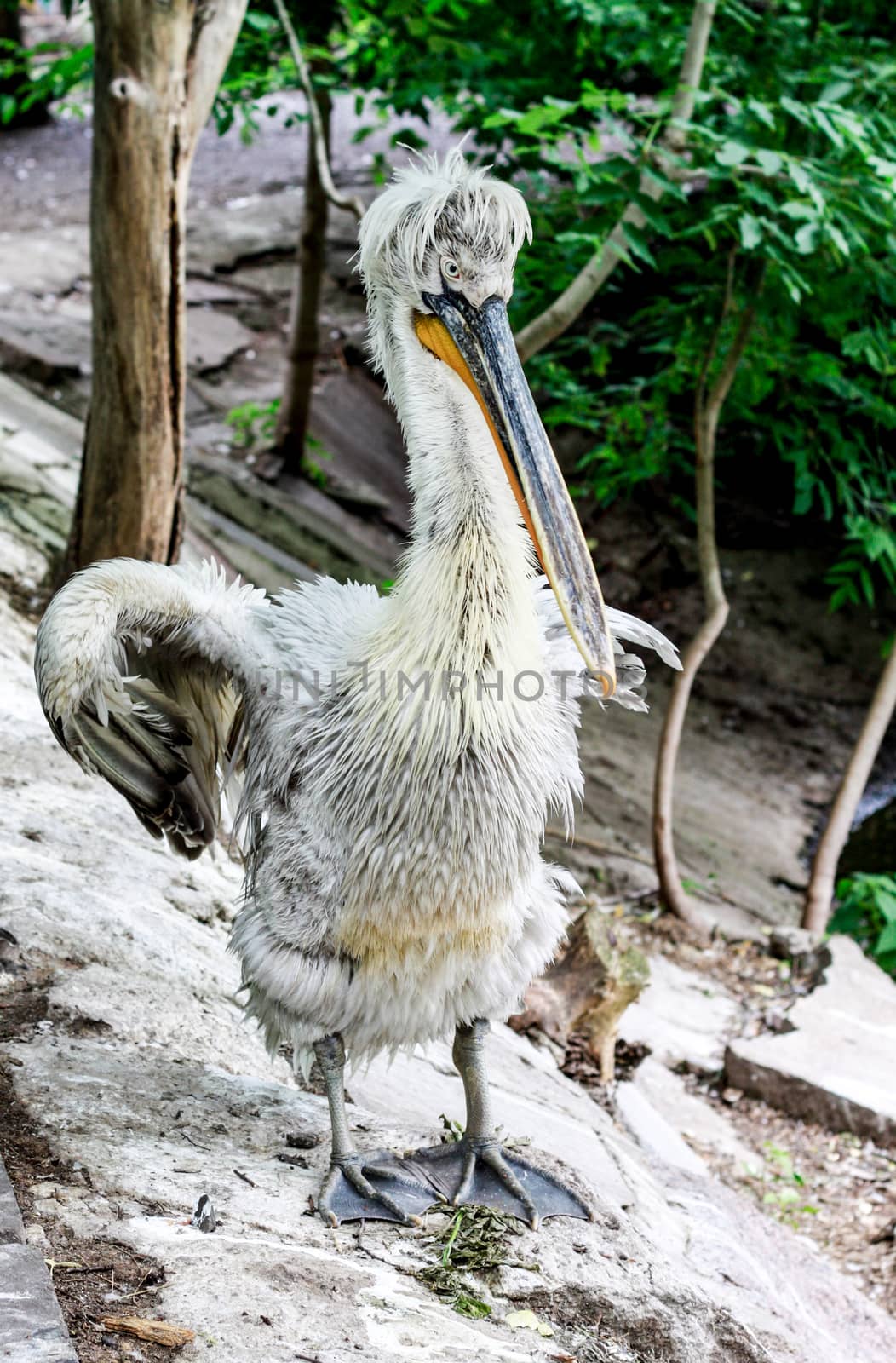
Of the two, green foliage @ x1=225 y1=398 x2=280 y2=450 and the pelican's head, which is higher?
the pelican's head

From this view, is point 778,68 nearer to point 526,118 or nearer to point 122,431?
point 526,118

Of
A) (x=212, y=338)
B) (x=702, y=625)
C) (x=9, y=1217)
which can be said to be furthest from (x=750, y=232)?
(x=212, y=338)

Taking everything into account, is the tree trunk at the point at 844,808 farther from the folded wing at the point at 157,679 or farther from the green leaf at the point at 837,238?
the folded wing at the point at 157,679

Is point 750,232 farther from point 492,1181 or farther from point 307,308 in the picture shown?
point 307,308

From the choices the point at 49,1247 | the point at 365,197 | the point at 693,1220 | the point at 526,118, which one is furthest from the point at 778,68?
the point at 365,197

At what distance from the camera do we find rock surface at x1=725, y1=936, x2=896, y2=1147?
16.0 ft

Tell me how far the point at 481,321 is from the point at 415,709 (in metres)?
0.82

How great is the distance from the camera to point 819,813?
349 inches

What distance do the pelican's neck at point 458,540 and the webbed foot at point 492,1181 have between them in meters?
1.20

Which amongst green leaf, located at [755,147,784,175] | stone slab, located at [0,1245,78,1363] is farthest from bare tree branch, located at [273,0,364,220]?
stone slab, located at [0,1245,78,1363]

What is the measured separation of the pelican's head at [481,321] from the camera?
2574mm

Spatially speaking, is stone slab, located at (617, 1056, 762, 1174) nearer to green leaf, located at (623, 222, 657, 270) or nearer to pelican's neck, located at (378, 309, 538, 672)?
pelican's neck, located at (378, 309, 538, 672)

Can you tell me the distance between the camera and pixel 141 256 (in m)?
4.49

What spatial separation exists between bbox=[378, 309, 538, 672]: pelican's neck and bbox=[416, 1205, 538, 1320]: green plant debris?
3.98 ft
